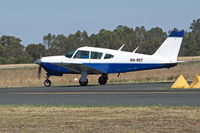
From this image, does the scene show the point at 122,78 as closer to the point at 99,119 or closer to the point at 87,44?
the point at 99,119

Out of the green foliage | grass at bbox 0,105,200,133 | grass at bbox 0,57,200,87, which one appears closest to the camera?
grass at bbox 0,105,200,133

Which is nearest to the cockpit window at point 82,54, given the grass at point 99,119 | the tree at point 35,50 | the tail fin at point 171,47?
the tail fin at point 171,47

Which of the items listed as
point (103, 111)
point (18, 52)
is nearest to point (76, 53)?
point (103, 111)

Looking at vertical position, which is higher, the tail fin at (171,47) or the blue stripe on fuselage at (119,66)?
the tail fin at (171,47)

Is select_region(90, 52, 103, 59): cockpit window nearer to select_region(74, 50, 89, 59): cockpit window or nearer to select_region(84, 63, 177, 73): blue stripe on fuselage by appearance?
select_region(74, 50, 89, 59): cockpit window

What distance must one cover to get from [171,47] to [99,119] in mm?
18501

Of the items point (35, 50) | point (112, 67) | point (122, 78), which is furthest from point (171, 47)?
point (35, 50)

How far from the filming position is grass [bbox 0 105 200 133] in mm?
13367

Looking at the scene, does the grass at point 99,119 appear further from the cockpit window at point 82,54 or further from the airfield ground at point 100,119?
the cockpit window at point 82,54

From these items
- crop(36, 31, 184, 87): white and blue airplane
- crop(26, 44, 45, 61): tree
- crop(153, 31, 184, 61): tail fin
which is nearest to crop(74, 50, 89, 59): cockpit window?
crop(36, 31, 184, 87): white and blue airplane

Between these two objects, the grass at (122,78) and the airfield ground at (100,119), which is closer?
the airfield ground at (100,119)

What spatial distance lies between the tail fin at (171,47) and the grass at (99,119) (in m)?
15.1

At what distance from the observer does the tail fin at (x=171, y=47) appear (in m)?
32.9

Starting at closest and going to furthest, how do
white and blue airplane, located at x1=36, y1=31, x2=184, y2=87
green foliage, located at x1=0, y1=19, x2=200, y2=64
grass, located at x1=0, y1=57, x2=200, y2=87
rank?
white and blue airplane, located at x1=36, y1=31, x2=184, y2=87 → grass, located at x1=0, y1=57, x2=200, y2=87 → green foliage, located at x1=0, y1=19, x2=200, y2=64
